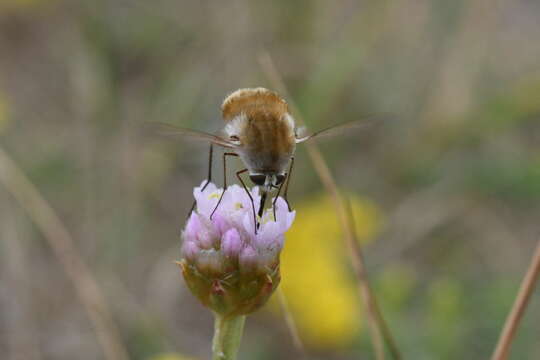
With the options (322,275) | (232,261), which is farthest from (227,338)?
(322,275)

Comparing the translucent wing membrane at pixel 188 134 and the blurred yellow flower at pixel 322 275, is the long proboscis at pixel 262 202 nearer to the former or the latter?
the translucent wing membrane at pixel 188 134

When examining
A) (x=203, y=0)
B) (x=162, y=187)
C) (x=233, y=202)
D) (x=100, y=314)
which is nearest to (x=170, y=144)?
(x=162, y=187)

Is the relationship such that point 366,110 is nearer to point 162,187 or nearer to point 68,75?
point 162,187

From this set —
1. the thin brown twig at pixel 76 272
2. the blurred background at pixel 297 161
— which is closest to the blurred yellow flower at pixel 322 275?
→ the blurred background at pixel 297 161

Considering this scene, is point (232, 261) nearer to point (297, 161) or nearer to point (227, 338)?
point (227, 338)

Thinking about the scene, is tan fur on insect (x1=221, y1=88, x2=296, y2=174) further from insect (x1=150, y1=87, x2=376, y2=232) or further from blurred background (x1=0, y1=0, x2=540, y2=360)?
blurred background (x1=0, y1=0, x2=540, y2=360)

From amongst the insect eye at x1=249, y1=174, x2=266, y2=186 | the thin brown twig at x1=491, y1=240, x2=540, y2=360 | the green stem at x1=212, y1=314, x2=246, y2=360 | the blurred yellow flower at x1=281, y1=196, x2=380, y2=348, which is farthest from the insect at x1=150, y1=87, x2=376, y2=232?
the blurred yellow flower at x1=281, y1=196, x2=380, y2=348

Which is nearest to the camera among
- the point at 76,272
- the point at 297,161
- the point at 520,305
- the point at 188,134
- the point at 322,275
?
the point at 188,134
